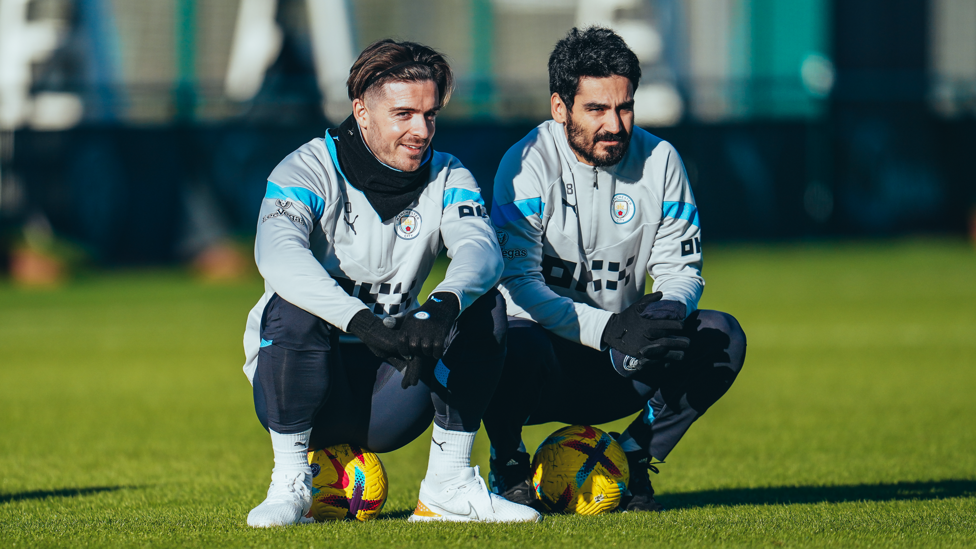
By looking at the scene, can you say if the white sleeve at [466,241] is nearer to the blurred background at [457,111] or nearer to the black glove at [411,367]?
the black glove at [411,367]

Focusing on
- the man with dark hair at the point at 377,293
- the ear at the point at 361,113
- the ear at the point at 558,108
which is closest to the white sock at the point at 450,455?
the man with dark hair at the point at 377,293

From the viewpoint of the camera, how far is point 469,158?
15688 millimetres

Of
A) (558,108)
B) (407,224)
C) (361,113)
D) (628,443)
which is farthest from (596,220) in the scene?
(361,113)

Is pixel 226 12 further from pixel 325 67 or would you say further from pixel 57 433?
pixel 57 433

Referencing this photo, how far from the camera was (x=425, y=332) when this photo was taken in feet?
11.5

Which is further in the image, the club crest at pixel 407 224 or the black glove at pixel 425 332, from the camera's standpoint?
the club crest at pixel 407 224

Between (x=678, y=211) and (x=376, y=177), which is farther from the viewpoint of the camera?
(x=678, y=211)

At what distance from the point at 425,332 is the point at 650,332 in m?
0.84

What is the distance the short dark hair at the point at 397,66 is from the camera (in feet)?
12.7

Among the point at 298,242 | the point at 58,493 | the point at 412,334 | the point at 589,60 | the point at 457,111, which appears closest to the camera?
the point at 412,334

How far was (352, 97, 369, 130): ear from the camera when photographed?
3969 mm

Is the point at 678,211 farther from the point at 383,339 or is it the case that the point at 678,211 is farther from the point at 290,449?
the point at 290,449

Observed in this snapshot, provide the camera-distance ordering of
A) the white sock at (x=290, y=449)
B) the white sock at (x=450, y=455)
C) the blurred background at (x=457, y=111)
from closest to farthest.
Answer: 1. the white sock at (x=290, y=449)
2. the white sock at (x=450, y=455)
3. the blurred background at (x=457, y=111)

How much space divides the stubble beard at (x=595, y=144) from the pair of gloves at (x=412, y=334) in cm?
99
